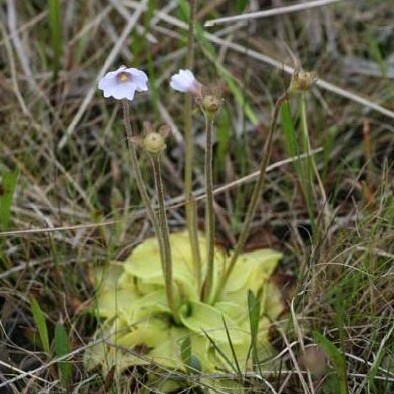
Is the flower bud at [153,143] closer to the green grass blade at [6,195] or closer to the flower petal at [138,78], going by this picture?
the flower petal at [138,78]

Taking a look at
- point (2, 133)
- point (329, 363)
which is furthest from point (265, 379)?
point (2, 133)

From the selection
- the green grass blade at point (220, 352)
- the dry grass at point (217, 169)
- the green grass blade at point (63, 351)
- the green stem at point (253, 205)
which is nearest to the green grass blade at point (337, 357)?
the dry grass at point (217, 169)

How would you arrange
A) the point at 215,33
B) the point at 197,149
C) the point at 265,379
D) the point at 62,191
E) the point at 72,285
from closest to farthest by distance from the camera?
the point at 265,379, the point at 72,285, the point at 62,191, the point at 197,149, the point at 215,33

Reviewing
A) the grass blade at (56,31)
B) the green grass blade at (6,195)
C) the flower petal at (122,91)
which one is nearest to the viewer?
the flower petal at (122,91)

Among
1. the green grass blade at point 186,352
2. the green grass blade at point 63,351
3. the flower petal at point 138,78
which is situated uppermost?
the flower petal at point 138,78

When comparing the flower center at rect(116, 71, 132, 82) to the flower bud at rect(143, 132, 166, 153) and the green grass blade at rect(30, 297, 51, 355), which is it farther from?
the green grass blade at rect(30, 297, 51, 355)

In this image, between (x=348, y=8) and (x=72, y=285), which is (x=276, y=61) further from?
(x=72, y=285)

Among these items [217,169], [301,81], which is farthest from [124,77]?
[217,169]

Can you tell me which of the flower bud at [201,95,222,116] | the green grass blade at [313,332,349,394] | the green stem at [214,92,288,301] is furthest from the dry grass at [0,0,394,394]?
the flower bud at [201,95,222,116]
